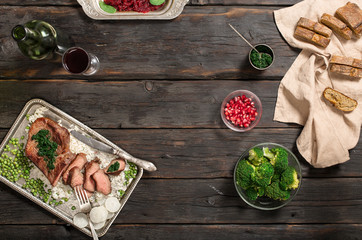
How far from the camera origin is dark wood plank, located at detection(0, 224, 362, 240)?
2406 mm

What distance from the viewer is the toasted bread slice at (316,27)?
2.26m

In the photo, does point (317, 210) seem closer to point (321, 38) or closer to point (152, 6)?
point (321, 38)

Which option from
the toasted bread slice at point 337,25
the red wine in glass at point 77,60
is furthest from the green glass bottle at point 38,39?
the toasted bread slice at point 337,25

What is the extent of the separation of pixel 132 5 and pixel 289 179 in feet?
5.32

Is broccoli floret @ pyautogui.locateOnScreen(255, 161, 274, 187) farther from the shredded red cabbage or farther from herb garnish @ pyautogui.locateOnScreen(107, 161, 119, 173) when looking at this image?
the shredded red cabbage

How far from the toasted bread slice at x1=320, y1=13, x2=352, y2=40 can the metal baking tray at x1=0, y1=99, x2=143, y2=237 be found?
1.70 meters

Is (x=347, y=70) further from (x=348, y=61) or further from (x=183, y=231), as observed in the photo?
(x=183, y=231)

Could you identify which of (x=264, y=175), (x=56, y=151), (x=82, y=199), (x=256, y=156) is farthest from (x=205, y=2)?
(x=82, y=199)

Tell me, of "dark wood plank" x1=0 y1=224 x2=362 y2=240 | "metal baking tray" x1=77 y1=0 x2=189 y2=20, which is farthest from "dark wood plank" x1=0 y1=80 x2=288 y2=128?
"dark wood plank" x1=0 y1=224 x2=362 y2=240

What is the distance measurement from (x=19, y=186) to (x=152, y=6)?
1.62 metres

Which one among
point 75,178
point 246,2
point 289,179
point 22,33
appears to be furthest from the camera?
point 246,2

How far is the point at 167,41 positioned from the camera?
2.36 meters

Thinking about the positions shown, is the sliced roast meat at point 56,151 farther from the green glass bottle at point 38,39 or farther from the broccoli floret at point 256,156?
the broccoli floret at point 256,156

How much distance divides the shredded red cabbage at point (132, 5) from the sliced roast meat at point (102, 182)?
117 centimetres
